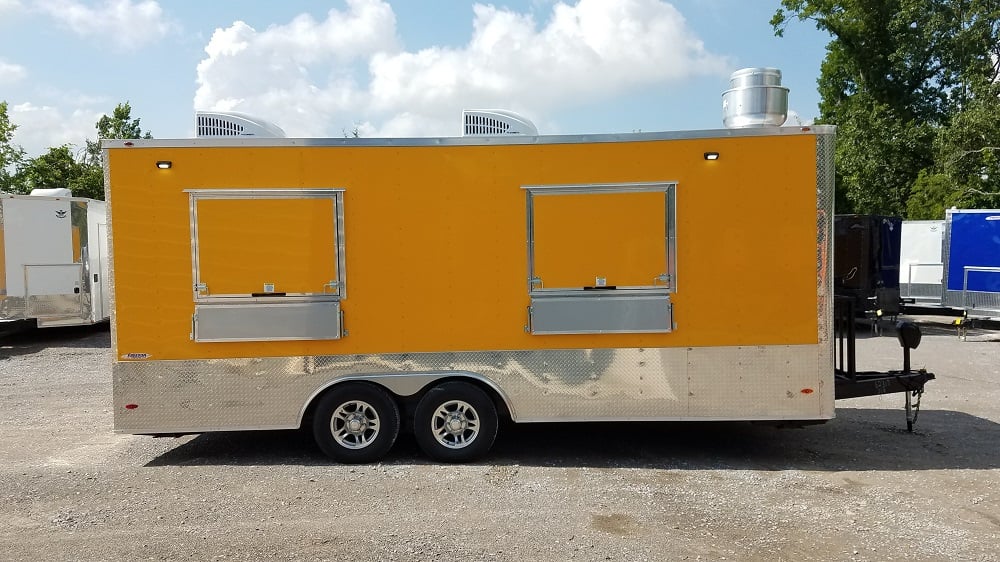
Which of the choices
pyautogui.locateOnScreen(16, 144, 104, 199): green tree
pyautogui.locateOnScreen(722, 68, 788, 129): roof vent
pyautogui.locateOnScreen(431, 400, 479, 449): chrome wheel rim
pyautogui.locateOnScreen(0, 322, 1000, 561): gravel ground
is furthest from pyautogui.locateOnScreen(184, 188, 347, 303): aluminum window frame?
pyautogui.locateOnScreen(16, 144, 104, 199): green tree

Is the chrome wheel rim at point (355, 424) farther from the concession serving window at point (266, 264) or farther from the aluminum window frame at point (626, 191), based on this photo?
the aluminum window frame at point (626, 191)

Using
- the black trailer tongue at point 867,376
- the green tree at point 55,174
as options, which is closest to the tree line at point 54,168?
the green tree at point 55,174

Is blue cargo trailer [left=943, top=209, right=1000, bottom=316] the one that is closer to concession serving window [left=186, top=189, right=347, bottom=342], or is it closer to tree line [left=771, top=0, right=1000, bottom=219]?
tree line [left=771, top=0, right=1000, bottom=219]

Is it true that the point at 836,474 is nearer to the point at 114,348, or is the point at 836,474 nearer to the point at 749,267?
the point at 749,267

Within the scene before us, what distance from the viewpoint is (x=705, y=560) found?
4223 mm

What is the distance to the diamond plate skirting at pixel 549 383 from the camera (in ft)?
19.4

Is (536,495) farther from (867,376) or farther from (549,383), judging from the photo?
(867,376)

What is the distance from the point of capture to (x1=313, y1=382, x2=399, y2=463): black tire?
599 centimetres

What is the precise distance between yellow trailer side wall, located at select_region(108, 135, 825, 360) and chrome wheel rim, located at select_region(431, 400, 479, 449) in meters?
0.57

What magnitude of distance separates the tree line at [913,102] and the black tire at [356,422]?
24062 millimetres

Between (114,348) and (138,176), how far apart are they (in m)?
1.49

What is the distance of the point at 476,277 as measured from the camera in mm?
5969

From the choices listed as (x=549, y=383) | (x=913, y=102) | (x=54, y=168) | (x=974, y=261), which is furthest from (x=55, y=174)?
(x=913, y=102)

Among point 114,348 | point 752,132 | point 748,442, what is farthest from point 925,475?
point 114,348
